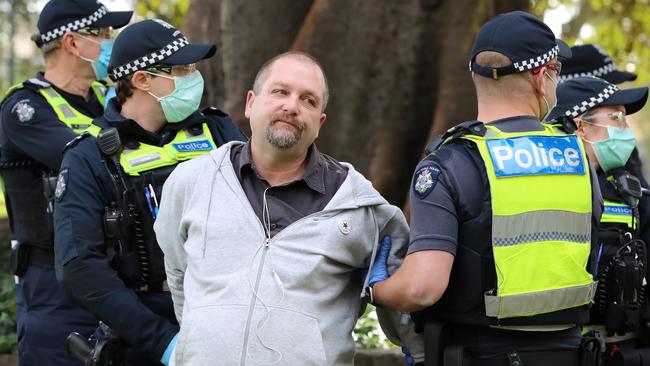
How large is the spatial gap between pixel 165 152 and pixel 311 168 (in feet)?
2.84

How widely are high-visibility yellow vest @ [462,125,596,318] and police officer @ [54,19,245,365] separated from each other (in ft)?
4.77

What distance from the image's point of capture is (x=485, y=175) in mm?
3980

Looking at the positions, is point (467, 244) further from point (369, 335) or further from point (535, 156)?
point (369, 335)

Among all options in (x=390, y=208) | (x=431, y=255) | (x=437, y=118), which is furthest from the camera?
(x=437, y=118)

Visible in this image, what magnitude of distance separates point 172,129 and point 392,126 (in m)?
4.19

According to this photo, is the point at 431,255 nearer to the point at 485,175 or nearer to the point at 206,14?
the point at 485,175

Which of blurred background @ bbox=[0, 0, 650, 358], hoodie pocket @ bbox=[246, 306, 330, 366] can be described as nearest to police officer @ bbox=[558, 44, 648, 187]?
blurred background @ bbox=[0, 0, 650, 358]

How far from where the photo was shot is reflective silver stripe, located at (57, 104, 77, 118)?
18.3ft

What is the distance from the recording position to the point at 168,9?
51.3ft

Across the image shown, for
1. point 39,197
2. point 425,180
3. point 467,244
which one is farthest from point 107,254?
point 467,244

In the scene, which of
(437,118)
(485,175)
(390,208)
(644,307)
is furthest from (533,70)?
(437,118)

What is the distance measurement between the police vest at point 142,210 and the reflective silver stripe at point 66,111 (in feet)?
2.97

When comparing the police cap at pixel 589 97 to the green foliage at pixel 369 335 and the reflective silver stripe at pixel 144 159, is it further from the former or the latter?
the green foliage at pixel 369 335

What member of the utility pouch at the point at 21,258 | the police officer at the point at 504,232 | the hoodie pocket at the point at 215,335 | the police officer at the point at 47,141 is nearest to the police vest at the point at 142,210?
the police officer at the point at 47,141
